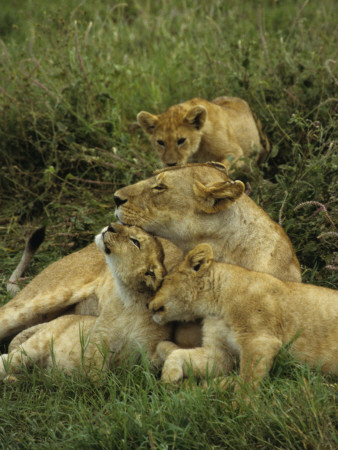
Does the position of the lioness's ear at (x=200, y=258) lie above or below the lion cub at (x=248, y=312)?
above

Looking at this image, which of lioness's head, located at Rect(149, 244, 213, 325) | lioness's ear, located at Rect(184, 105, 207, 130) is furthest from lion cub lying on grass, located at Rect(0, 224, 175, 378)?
lioness's ear, located at Rect(184, 105, 207, 130)

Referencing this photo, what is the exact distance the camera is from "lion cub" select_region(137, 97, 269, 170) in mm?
6223

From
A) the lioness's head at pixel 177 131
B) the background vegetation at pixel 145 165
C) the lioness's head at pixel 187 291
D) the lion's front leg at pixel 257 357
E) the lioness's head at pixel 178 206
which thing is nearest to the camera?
the background vegetation at pixel 145 165

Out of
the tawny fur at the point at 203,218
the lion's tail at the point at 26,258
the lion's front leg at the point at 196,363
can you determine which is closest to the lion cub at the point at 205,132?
the lion's tail at the point at 26,258

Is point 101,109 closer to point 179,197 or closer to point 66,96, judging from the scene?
point 66,96

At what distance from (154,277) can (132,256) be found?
0.16m

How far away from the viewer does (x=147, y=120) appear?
643cm

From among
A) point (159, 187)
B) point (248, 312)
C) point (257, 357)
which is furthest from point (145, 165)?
point (257, 357)

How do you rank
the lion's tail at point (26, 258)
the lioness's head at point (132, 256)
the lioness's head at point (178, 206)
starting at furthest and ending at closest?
the lion's tail at point (26, 258)
the lioness's head at point (178, 206)
the lioness's head at point (132, 256)

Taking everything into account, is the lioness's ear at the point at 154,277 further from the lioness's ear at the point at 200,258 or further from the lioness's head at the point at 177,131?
the lioness's head at the point at 177,131

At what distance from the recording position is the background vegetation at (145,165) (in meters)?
3.23

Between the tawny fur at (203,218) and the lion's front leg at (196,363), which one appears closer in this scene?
the lion's front leg at (196,363)

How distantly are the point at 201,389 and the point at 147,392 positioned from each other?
0.30 metres

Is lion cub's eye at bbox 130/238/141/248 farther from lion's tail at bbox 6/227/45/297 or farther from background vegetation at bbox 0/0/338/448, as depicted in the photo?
lion's tail at bbox 6/227/45/297
